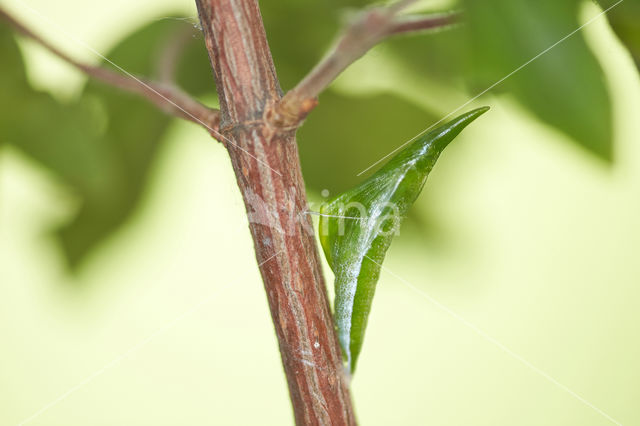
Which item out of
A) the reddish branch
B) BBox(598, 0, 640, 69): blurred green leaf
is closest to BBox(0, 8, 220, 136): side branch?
the reddish branch

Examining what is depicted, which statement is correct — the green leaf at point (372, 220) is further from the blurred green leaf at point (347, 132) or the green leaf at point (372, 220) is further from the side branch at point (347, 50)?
the blurred green leaf at point (347, 132)

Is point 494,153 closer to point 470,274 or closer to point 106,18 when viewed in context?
point 470,274

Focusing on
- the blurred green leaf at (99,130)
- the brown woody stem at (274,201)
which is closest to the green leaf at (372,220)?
the brown woody stem at (274,201)

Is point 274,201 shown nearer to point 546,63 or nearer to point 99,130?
point 546,63

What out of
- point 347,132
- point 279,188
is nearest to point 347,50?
→ point 279,188

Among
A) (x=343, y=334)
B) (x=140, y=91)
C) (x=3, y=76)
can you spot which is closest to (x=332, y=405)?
(x=343, y=334)

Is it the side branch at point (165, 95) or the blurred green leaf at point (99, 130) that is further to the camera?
the blurred green leaf at point (99, 130)
